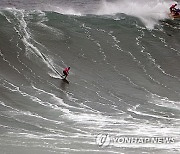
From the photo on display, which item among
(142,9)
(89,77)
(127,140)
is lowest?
(127,140)

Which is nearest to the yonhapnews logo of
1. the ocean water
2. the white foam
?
the ocean water

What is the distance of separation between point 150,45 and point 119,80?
7.70 metres

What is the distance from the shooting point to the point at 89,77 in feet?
96.6

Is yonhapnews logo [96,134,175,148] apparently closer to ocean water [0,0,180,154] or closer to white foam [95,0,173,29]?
ocean water [0,0,180,154]

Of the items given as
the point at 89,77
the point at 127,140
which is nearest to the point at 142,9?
the point at 89,77

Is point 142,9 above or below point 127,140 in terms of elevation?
above

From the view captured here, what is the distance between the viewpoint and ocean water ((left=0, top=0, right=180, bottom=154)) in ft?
65.9

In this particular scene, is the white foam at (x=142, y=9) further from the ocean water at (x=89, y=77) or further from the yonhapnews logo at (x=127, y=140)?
the yonhapnews logo at (x=127, y=140)

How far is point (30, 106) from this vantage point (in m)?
24.2

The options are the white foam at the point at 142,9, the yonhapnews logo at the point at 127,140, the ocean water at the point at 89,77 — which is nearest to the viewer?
the yonhapnews logo at the point at 127,140

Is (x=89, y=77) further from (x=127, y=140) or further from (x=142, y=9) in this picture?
(x=142, y=9)

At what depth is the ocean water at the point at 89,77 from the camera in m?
20.1

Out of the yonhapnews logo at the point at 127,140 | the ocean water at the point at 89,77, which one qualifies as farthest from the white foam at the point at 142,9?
the yonhapnews logo at the point at 127,140

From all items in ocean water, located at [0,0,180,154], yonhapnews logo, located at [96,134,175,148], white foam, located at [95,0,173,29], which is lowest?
yonhapnews logo, located at [96,134,175,148]
